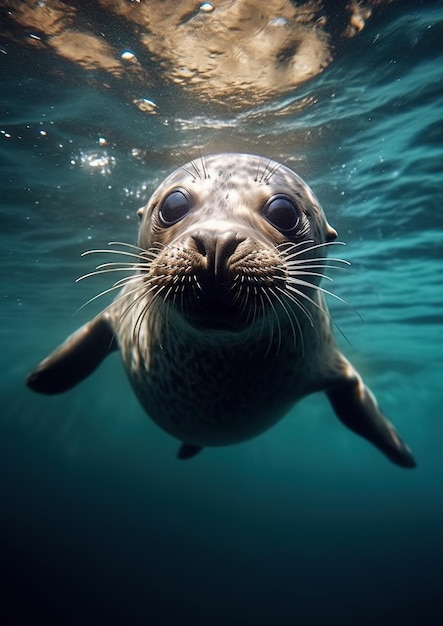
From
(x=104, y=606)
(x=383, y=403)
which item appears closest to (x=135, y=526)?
(x=104, y=606)

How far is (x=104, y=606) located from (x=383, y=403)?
27.1 m

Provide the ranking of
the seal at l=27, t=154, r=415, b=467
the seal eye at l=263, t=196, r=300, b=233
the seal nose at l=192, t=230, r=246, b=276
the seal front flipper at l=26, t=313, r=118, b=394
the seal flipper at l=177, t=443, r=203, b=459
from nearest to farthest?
the seal nose at l=192, t=230, r=246, b=276 → the seal at l=27, t=154, r=415, b=467 → the seal eye at l=263, t=196, r=300, b=233 → the seal front flipper at l=26, t=313, r=118, b=394 → the seal flipper at l=177, t=443, r=203, b=459

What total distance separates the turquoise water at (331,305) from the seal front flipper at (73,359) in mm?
3344

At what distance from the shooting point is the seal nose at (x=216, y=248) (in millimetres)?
1764

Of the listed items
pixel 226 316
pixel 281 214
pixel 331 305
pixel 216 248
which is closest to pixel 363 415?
pixel 281 214

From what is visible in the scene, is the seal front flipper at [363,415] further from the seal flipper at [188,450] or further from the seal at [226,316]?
the seal flipper at [188,450]

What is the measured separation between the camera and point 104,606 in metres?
14.9

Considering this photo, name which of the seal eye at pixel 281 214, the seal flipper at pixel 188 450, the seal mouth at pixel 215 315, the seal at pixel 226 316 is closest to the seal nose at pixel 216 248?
the seal at pixel 226 316

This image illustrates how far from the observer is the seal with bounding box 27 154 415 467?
1929mm

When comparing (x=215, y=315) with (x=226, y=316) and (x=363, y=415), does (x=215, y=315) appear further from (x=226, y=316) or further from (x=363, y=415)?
(x=363, y=415)

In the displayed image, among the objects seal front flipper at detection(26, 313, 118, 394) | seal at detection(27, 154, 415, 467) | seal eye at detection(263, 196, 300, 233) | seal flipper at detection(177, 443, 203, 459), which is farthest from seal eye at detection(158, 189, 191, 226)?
seal flipper at detection(177, 443, 203, 459)

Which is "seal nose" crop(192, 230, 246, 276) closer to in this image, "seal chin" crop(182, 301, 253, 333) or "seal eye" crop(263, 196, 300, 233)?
"seal chin" crop(182, 301, 253, 333)

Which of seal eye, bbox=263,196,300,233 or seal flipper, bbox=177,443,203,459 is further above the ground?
seal eye, bbox=263,196,300,233

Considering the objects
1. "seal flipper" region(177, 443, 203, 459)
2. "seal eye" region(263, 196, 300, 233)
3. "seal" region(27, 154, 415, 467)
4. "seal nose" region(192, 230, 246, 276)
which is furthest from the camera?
"seal flipper" region(177, 443, 203, 459)
